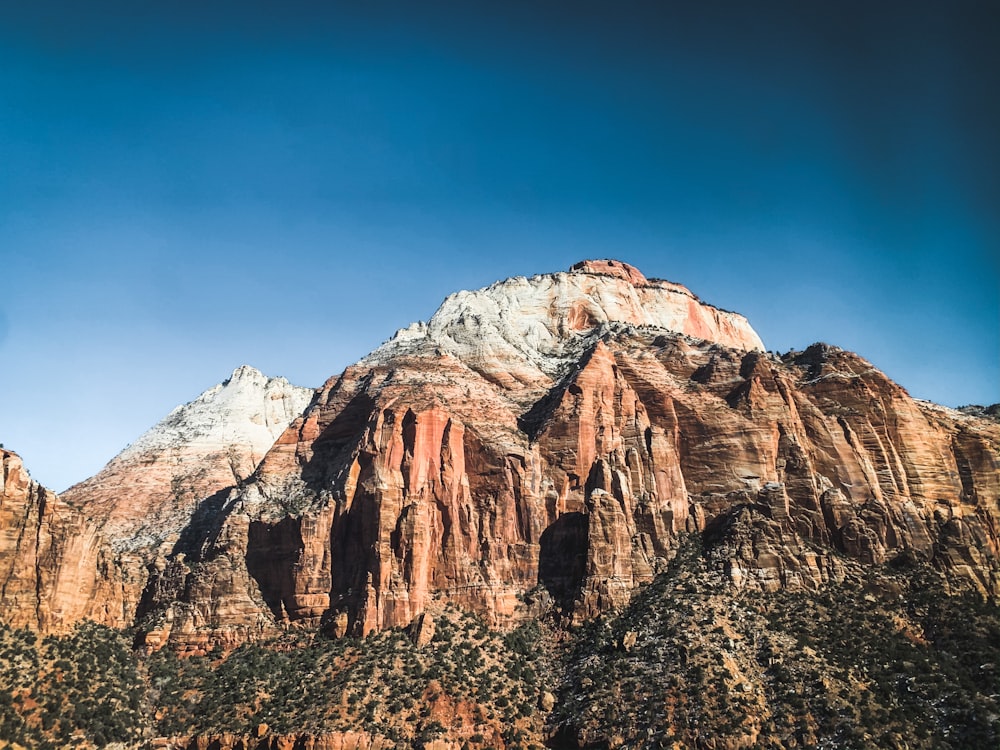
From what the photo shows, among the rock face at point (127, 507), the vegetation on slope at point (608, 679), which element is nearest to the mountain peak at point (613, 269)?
the rock face at point (127, 507)

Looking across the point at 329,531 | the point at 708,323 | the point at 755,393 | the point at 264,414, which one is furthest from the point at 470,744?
the point at 708,323

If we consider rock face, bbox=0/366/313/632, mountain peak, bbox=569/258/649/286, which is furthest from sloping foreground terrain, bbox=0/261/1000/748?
mountain peak, bbox=569/258/649/286

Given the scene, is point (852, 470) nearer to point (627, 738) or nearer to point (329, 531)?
point (627, 738)

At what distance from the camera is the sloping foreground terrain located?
66.6m

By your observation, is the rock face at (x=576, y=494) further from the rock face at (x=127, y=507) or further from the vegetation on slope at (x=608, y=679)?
the rock face at (x=127, y=507)

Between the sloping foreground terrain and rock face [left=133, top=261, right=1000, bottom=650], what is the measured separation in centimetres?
31

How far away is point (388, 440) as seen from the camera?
87438 mm

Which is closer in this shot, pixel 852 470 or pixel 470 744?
pixel 470 744

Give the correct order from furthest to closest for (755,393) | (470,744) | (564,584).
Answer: (755,393), (564,584), (470,744)

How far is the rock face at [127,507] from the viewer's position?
7475cm

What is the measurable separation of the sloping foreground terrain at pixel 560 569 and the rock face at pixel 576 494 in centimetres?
31

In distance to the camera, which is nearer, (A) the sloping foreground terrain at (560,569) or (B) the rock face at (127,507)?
(A) the sloping foreground terrain at (560,569)

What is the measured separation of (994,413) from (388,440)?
7720 centimetres

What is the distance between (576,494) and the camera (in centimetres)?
8775
